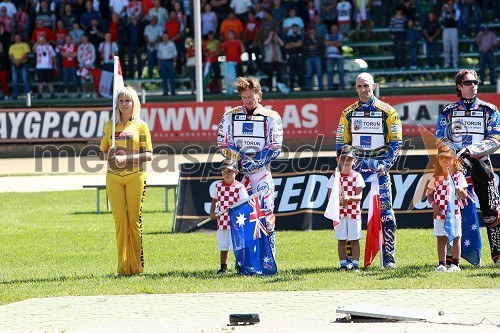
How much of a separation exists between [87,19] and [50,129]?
5.94 m

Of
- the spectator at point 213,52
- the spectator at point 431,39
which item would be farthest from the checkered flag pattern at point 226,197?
the spectator at point 431,39

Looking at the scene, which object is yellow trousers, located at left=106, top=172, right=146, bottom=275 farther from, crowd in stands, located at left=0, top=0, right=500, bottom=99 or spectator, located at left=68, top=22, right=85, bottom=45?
spectator, located at left=68, top=22, right=85, bottom=45

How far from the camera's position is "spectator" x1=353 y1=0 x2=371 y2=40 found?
32.7m

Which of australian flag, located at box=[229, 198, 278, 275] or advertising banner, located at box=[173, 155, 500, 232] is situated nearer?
australian flag, located at box=[229, 198, 278, 275]

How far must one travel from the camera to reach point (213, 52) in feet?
104

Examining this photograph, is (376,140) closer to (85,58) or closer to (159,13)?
(159,13)

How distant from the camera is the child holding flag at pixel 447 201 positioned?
10641 mm

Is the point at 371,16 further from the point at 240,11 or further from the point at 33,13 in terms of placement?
the point at 33,13

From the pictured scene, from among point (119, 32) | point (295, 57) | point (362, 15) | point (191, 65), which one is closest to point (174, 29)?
point (191, 65)

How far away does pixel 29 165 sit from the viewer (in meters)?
27.3

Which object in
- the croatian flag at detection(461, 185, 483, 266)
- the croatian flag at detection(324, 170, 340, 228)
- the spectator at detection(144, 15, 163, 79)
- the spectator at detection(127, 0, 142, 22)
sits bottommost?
the croatian flag at detection(461, 185, 483, 266)

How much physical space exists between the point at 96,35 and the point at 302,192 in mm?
19545

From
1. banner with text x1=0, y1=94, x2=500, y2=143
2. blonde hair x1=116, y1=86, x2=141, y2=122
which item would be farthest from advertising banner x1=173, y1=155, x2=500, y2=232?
banner with text x1=0, y1=94, x2=500, y2=143

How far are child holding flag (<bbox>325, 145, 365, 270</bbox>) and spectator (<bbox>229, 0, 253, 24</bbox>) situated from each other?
22.2 meters
